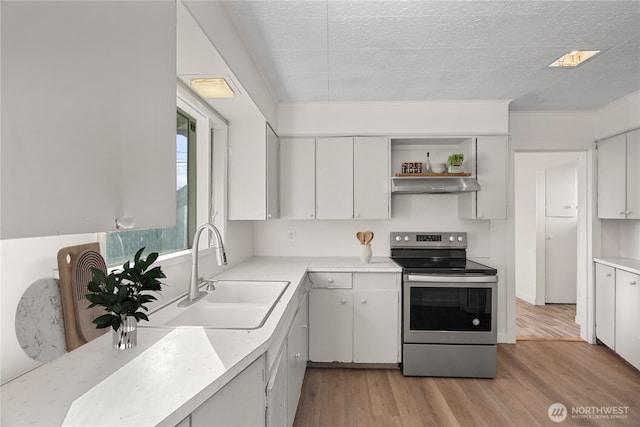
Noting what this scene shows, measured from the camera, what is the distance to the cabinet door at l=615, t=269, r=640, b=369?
274cm

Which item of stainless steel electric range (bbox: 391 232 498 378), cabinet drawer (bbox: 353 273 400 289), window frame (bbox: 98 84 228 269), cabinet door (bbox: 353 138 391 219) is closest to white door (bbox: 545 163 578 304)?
stainless steel electric range (bbox: 391 232 498 378)

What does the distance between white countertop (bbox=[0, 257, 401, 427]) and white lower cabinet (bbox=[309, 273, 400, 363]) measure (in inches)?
59.4

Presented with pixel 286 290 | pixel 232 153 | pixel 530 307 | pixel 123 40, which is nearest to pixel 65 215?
pixel 123 40

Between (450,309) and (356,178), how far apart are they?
1.37 metres

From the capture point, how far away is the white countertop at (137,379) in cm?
77

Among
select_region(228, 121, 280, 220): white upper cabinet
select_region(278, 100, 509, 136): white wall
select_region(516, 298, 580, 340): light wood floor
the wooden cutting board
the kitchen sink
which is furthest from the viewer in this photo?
select_region(516, 298, 580, 340): light wood floor

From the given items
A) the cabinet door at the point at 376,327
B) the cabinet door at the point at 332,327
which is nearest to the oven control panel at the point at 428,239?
the cabinet door at the point at 376,327

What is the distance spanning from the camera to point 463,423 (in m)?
2.11

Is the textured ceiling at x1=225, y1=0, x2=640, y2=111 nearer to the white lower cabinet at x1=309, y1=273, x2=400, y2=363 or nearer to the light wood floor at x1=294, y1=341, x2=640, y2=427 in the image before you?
the white lower cabinet at x1=309, y1=273, x2=400, y2=363

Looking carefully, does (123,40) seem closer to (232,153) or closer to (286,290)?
(286,290)

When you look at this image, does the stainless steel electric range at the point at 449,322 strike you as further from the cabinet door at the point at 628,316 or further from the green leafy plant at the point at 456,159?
the cabinet door at the point at 628,316

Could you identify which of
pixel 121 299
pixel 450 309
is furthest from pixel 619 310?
pixel 121 299

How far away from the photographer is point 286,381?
1725 millimetres

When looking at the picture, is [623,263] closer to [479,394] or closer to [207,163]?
[479,394]
